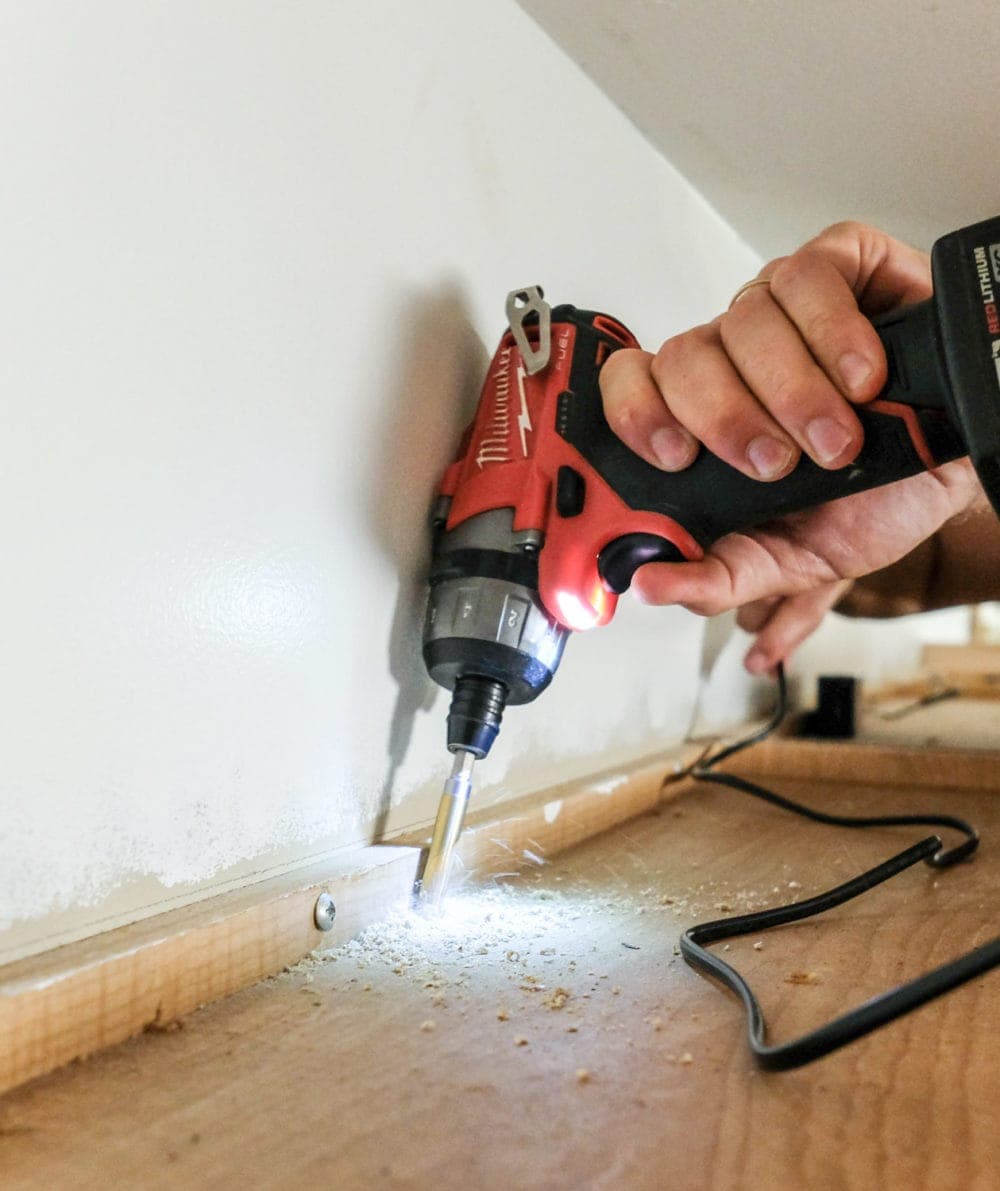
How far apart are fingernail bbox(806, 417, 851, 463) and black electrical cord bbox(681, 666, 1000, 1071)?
28cm

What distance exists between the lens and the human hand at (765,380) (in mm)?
559

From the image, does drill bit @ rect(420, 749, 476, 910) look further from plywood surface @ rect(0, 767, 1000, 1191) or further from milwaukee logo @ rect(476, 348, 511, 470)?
milwaukee logo @ rect(476, 348, 511, 470)

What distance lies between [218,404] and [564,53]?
574 millimetres

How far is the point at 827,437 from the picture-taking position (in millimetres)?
559

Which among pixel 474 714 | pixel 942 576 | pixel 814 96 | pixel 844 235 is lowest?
pixel 474 714

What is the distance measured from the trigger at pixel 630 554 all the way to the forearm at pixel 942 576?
0.53m

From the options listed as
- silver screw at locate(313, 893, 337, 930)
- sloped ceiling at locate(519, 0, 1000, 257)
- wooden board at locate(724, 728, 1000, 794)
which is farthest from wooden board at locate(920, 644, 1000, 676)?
silver screw at locate(313, 893, 337, 930)

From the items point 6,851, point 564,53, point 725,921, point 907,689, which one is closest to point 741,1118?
point 725,921

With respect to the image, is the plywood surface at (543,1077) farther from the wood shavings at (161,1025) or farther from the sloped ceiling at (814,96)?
the sloped ceiling at (814,96)

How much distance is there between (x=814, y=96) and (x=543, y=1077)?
901mm

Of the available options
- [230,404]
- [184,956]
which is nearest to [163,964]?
[184,956]

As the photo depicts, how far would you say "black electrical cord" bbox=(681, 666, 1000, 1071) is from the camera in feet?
1.24

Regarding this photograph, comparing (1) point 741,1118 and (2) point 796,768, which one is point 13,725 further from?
(2) point 796,768

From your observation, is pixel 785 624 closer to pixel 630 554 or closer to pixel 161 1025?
pixel 630 554
